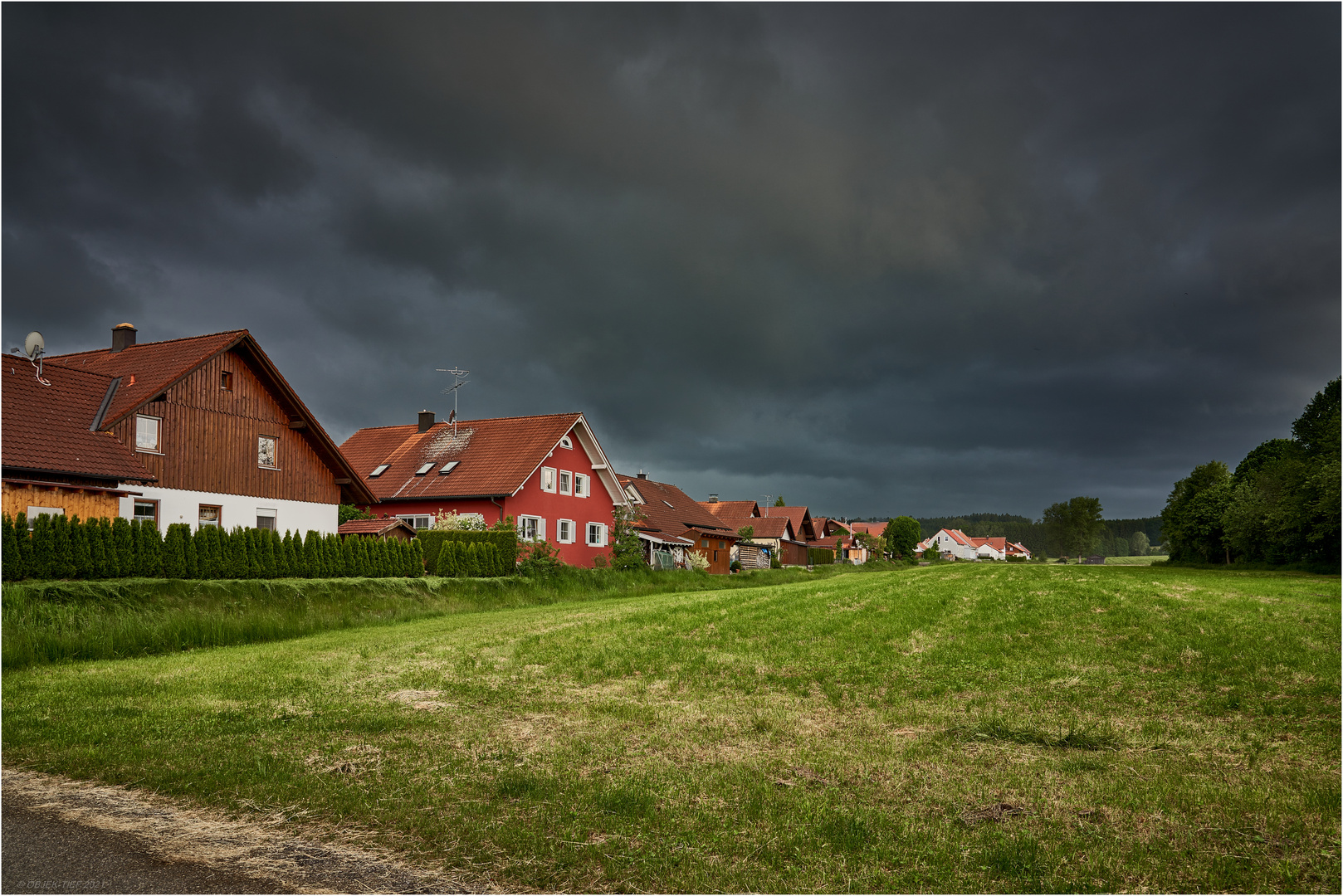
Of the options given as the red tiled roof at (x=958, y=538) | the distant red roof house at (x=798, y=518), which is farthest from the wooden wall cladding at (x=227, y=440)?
the red tiled roof at (x=958, y=538)

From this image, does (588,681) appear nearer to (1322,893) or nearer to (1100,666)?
(1100,666)

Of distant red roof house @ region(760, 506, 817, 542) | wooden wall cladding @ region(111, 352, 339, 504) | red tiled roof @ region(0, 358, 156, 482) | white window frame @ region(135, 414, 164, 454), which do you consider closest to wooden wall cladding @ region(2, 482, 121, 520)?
red tiled roof @ region(0, 358, 156, 482)

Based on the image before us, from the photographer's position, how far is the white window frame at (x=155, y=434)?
2795 cm

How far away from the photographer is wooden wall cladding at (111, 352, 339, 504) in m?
28.9

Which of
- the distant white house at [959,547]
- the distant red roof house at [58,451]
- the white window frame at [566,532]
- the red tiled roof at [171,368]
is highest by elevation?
the red tiled roof at [171,368]

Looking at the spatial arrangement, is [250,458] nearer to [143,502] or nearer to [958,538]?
[143,502]

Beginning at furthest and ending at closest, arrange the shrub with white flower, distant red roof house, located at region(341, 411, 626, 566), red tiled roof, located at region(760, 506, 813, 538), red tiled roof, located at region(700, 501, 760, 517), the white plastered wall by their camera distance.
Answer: red tiled roof, located at region(760, 506, 813, 538) < red tiled roof, located at region(700, 501, 760, 517) < distant red roof house, located at region(341, 411, 626, 566) < the shrub with white flower < the white plastered wall

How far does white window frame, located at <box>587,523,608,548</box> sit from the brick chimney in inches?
898

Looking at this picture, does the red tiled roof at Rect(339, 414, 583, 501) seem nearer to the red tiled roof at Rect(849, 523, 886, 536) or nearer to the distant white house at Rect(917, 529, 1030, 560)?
the red tiled roof at Rect(849, 523, 886, 536)

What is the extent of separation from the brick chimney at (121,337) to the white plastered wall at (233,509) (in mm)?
7836

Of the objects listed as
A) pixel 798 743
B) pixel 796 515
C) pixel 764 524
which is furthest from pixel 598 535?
pixel 796 515

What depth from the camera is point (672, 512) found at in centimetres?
6322

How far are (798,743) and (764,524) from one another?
266ft

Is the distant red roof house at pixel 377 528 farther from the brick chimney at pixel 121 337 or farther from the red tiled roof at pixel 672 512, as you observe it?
the red tiled roof at pixel 672 512
